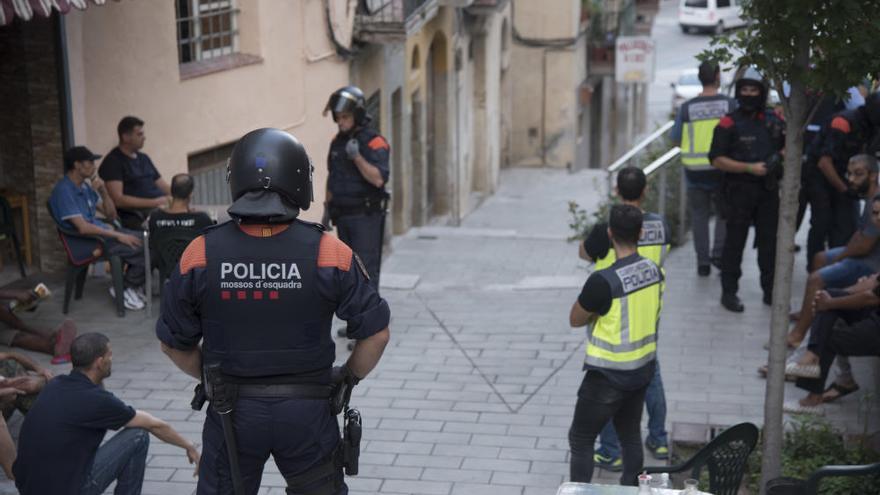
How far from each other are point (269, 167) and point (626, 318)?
8.21 feet

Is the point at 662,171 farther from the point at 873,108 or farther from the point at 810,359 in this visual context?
the point at 810,359

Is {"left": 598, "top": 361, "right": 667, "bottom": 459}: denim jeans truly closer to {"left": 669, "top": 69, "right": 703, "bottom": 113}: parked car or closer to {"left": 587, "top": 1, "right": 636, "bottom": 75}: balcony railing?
{"left": 669, "top": 69, "right": 703, "bottom": 113}: parked car

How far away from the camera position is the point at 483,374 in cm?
965

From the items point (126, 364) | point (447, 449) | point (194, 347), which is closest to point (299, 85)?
point (126, 364)

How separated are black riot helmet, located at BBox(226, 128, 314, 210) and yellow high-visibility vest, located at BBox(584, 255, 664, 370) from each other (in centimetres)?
224

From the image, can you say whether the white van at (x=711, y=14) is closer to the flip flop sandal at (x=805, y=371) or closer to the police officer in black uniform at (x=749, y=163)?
the police officer in black uniform at (x=749, y=163)

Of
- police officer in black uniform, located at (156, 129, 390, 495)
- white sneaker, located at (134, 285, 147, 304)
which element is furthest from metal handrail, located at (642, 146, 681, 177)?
police officer in black uniform, located at (156, 129, 390, 495)

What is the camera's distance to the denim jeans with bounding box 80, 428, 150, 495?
6504mm

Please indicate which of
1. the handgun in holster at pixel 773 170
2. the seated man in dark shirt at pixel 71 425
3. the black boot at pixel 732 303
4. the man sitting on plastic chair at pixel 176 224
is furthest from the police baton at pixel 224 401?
the black boot at pixel 732 303

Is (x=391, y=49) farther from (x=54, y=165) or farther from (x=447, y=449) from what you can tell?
(x=447, y=449)

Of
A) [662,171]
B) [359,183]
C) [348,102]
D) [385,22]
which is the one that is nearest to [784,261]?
[348,102]

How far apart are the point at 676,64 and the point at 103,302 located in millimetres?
39552

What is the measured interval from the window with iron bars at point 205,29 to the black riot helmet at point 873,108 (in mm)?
6375

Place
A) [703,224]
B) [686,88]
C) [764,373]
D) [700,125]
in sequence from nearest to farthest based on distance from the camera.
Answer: [764,373]
[700,125]
[703,224]
[686,88]
